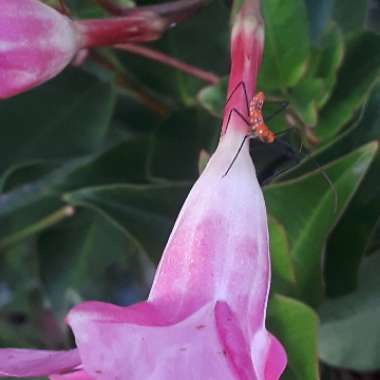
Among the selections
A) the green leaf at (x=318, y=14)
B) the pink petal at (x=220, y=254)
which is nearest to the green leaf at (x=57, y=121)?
the green leaf at (x=318, y=14)

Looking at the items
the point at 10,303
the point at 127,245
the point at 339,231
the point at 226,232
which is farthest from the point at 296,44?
the point at 10,303

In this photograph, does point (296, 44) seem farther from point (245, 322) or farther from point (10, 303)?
point (10, 303)

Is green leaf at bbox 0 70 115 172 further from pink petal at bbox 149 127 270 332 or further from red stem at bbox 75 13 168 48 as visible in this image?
pink petal at bbox 149 127 270 332

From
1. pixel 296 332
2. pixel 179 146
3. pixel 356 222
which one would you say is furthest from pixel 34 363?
pixel 179 146

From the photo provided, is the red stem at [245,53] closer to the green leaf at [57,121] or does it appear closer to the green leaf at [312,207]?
the green leaf at [312,207]

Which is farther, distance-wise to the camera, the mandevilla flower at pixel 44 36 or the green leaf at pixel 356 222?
the green leaf at pixel 356 222
